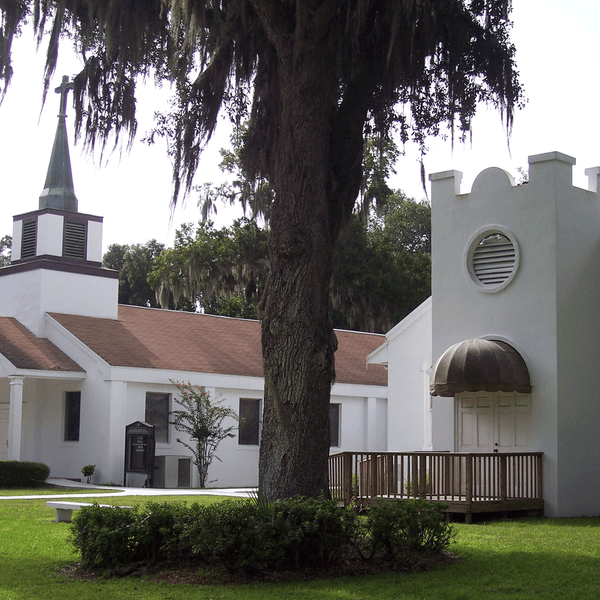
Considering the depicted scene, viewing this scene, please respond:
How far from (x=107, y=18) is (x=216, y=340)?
67.7 feet

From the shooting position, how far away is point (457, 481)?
16.7 m

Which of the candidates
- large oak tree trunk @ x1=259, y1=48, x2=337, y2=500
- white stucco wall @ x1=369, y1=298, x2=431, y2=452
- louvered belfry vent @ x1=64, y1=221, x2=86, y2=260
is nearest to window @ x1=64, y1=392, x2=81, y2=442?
louvered belfry vent @ x1=64, y1=221, x2=86, y2=260

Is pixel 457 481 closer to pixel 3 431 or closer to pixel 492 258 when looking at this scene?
pixel 492 258

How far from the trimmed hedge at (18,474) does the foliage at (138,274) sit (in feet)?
93.1

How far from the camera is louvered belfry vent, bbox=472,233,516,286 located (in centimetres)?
1725

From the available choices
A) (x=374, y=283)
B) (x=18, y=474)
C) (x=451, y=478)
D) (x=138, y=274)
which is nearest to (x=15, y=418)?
(x=18, y=474)

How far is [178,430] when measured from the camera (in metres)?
27.3

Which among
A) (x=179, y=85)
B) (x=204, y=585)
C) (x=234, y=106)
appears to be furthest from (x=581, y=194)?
(x=204, y=585)

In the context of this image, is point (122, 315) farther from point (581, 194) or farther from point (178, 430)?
point (581, 194)

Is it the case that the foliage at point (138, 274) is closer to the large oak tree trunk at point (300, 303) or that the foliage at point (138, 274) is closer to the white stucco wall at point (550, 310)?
the white stucco wall at point (550, 310)

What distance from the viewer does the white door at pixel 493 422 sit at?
16703 mm

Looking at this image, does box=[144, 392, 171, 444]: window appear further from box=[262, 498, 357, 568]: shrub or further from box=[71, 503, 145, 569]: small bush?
box=[262, 498, 357, 568]: shrub

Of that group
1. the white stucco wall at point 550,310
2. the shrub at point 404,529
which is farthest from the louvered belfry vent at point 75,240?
the shrub at point 404,529

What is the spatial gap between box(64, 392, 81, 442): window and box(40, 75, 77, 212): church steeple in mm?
6599
